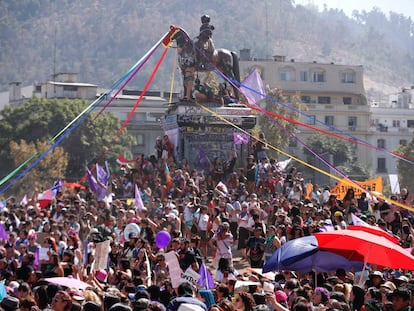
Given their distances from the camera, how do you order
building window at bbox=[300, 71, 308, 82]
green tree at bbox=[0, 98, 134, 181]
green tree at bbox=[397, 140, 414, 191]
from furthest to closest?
building window at bbox=[300, 71, 308, 82]
green tree at bbox=[0, 98, 134, 181]
green tree at bbox=[397, 140, 414, 191]

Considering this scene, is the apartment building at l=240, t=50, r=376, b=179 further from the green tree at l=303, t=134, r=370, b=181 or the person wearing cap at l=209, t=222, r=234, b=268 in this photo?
the person wearing cap at l=209, t=222, r=234, b=268

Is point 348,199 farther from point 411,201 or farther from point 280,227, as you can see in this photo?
point 280,227

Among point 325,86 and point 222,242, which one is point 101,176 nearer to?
point 222,242

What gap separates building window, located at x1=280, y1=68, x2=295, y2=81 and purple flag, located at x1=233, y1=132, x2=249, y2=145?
82.0 meters

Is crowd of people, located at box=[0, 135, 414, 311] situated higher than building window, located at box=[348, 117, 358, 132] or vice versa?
crowd of people, located at box=[0, 135, 414, 311]

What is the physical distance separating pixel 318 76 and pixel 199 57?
85739 mm

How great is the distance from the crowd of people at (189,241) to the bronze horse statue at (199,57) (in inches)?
83.7

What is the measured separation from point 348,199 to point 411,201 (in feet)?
5.79

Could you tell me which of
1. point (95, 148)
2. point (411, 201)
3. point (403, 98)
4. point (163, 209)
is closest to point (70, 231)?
point (163, 209)

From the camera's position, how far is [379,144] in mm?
115438

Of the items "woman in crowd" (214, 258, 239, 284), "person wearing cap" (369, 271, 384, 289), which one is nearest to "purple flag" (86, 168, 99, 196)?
"woman in crowd" (214, 258, 239, 284)

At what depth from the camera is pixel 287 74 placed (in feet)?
387

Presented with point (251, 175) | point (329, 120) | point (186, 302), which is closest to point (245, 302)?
point (186, 302)

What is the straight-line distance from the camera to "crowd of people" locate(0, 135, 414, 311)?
46.9 ft
